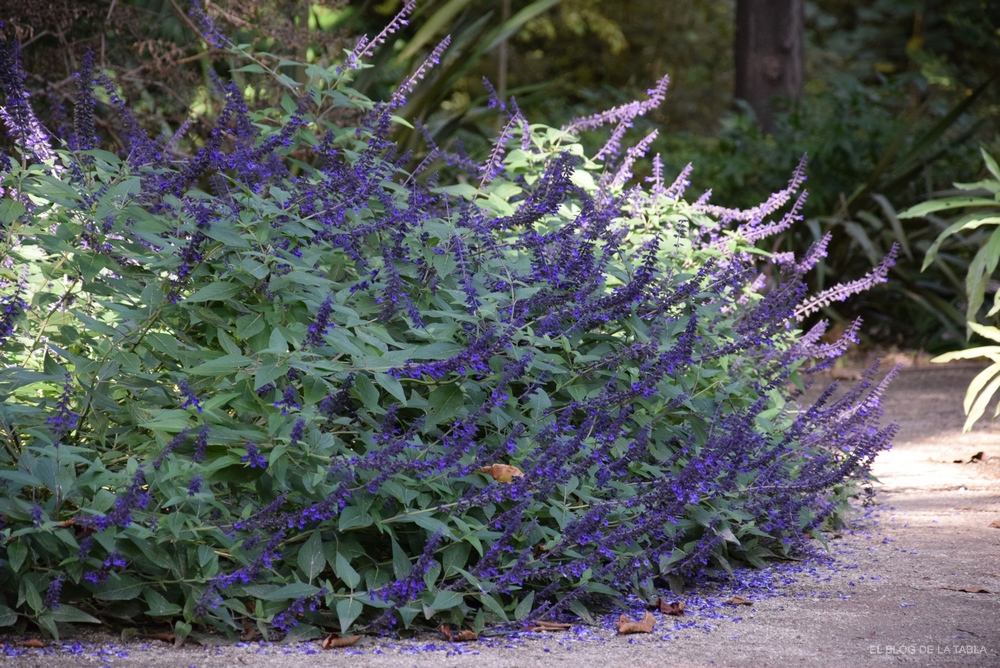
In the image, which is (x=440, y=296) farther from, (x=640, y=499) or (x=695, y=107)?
(x=695, y=107)

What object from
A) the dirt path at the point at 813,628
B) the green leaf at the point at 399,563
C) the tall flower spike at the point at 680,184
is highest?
the tall flower spike at the point at 680,184

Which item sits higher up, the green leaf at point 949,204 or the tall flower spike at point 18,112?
the tall flower spike at point 18,112

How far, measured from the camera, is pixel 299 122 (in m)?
2.79

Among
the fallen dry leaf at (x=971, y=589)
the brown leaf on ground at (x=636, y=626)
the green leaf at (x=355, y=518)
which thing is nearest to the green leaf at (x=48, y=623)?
the green leaf at (x=355, y=518)

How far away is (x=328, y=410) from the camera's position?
233 cm

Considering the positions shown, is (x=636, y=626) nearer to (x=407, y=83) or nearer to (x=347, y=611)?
(x=347, y=611)

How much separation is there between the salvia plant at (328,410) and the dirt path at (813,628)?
0.33ft

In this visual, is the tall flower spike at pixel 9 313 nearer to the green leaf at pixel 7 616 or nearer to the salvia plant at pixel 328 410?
the salvia plant at pixel 328 410

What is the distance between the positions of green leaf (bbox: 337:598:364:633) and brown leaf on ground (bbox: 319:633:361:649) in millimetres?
20

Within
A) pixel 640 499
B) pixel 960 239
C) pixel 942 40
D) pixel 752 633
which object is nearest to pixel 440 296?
pixel 640 499

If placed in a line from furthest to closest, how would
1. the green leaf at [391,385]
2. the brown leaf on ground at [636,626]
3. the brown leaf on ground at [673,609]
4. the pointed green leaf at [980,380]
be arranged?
the pointed green leaf at [980,380] → the brown leaf on ground at [673,609] → the brown leaf on ground at [636,626] → the green leaf at [391,385]

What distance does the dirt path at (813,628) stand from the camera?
2201mm

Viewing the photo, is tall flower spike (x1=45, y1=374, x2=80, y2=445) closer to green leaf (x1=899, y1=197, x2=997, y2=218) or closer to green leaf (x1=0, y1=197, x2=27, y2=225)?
green leaf (x1=0, y1=197, x2=27, y2=225)

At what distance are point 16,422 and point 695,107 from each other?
62.6 ft
